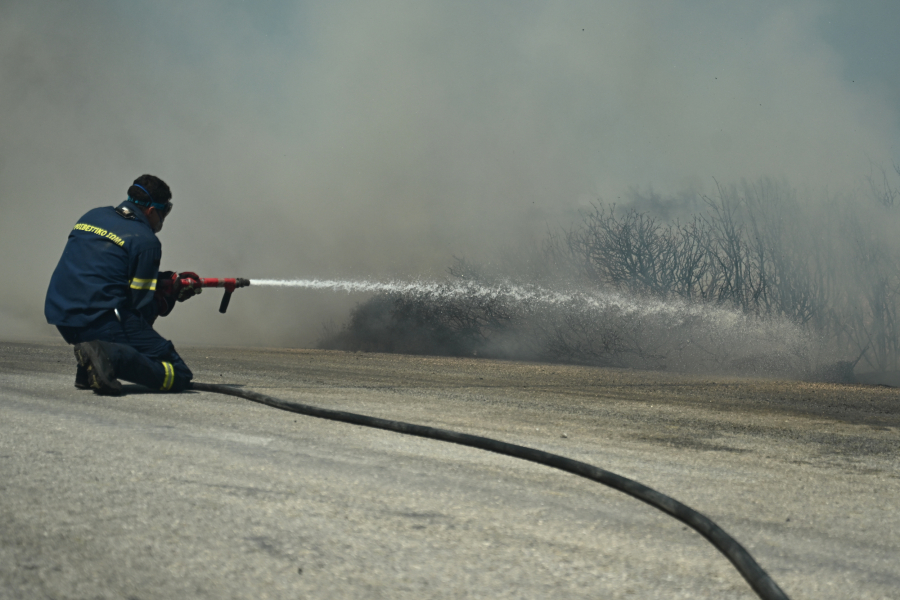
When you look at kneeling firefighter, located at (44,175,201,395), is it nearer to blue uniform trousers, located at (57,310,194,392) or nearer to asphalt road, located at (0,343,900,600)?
blue uniform trousers, located at (57,310,194,392)

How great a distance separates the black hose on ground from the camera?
8.51ft

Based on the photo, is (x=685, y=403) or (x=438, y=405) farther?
(x=685, y=403)

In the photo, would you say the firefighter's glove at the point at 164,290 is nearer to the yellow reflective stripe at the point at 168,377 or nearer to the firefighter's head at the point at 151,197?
the firefighter's head at the point at 151,197

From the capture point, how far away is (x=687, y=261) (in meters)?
21.1

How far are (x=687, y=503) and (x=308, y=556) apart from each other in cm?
A: 188

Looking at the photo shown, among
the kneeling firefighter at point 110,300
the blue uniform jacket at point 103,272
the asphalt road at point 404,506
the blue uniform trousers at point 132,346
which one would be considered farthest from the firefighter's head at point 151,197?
the asphalt road at point 404,506

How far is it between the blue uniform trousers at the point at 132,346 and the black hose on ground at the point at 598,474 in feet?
2.02

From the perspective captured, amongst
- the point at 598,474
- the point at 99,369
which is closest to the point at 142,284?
the point at 99,369

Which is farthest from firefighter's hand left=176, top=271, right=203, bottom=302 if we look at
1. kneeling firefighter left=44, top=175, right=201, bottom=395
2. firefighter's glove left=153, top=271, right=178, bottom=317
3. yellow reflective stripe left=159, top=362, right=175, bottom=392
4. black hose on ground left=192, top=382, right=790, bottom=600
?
black hose on ground left=192, top=382, right=790, bottom=600

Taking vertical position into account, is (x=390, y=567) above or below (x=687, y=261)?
below

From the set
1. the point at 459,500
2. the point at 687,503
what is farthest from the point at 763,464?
the point at 459,500

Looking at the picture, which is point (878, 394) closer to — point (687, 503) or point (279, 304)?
point (687, 503)

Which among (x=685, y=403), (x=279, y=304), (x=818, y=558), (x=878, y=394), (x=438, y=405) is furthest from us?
(x=279, y=304)

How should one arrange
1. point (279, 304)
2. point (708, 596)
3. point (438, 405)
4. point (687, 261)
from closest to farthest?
point (708, 596) → point (438, 405) → point (687, 261) → point (279, 304)
